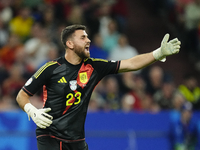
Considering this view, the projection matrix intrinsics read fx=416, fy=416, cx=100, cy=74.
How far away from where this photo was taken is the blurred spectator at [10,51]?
1004 cm

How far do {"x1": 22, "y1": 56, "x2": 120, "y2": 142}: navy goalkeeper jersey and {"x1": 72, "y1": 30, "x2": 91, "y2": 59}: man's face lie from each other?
20 centimetres

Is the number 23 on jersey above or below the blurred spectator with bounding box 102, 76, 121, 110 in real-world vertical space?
below

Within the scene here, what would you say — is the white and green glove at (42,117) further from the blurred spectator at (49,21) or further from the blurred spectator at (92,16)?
the blurred spectator at (92,16)

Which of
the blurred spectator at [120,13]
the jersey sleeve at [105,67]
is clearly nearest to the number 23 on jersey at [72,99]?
the jersey sleeve at [105,67]

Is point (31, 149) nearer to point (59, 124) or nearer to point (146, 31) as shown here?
point (59, 124)

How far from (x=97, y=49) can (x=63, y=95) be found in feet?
18.5

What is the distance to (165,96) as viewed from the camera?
9703mm

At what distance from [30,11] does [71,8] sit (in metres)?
1.14

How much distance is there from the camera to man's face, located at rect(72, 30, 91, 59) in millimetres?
5406

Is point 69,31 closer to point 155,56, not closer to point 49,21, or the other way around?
point 155,56

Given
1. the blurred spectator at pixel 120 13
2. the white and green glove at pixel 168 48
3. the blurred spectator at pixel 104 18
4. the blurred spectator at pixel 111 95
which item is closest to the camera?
the white and green glove at pixel 168 48

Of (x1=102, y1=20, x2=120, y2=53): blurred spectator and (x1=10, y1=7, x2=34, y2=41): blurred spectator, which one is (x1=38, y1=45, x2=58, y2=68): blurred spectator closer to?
(x1=10, y1=7, x2=34, y2=41): blurred spectator

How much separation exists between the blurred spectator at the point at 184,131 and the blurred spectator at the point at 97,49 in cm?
271

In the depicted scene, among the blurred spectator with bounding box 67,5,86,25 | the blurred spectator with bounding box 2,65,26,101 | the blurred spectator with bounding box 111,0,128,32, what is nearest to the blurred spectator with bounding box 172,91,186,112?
the blurred spectator with bounding box 111,0,128,32
